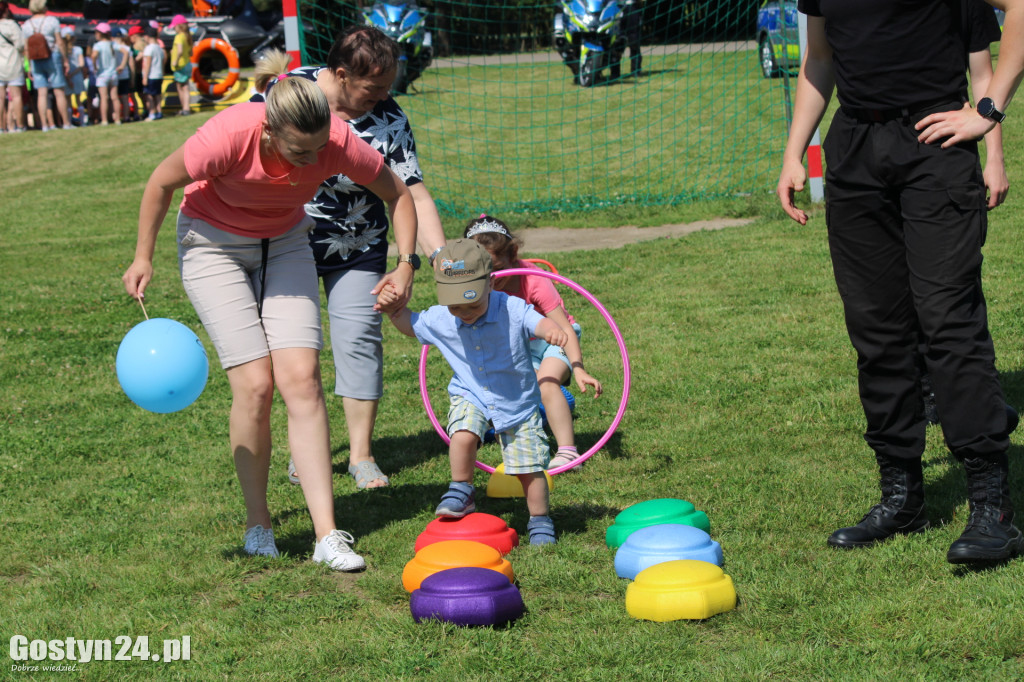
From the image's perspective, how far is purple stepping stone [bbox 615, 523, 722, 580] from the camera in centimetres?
393

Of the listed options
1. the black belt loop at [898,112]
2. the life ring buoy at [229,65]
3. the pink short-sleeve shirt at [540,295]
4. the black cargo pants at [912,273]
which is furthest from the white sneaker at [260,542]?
the life ring buoy at [229,65]

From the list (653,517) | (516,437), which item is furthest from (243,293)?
(653,517)

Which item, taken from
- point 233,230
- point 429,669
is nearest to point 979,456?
point 429,669

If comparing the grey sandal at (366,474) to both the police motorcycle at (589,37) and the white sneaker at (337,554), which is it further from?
the police motorcycle at (589,37)

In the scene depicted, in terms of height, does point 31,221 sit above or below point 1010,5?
below

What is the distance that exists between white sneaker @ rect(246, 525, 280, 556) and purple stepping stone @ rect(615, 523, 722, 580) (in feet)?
4.74

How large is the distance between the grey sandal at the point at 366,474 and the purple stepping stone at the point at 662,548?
1706 millimetres

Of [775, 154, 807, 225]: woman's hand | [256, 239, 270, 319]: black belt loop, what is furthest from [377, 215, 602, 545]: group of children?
[775, 154, 807, 225]: woman's hand

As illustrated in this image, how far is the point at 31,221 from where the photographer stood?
14.8 metres

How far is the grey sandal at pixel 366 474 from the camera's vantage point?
5.36m

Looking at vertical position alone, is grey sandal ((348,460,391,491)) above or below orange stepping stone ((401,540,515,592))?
below

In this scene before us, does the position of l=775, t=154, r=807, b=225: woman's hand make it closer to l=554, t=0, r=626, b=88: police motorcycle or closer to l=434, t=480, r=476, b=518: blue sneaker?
l=434, t=480, r=476, b=518: blue sneaker

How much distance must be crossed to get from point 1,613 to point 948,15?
4.06 metres

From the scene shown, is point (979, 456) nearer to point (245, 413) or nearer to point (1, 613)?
point (245, 413)
